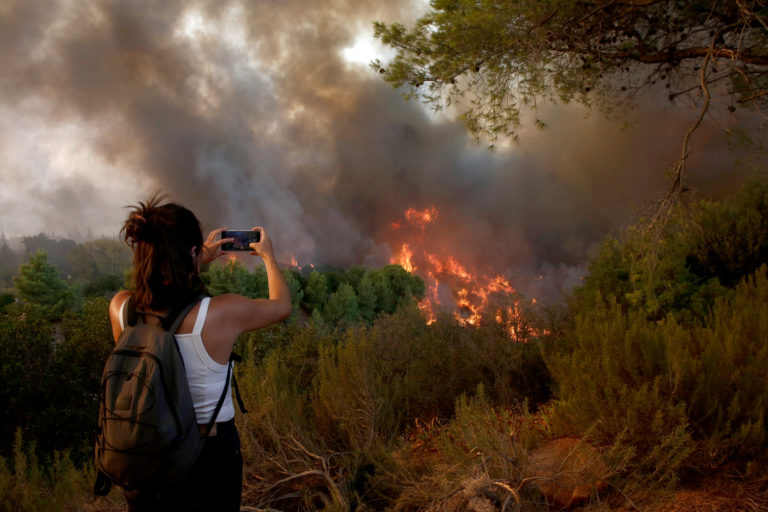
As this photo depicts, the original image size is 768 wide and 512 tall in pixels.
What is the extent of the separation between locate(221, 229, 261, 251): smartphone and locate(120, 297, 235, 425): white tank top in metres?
0.48

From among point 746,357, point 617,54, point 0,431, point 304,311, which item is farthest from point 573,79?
point 304,311

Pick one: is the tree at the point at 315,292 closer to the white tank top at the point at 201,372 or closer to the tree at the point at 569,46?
the tree at the point at 569,46

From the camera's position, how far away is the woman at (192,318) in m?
1.69

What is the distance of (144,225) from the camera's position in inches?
66.6

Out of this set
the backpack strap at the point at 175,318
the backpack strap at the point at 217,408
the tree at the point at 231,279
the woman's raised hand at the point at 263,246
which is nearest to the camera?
the backpack strap at the point at 175,318

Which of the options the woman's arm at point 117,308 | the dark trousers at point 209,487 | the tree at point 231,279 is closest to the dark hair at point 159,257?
the woman's arm at point 117,308

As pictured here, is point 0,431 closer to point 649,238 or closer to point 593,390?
point 593,390

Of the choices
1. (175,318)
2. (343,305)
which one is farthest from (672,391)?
(343,305)

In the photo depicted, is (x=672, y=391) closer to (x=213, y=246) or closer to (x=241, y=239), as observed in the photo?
(x=241, y=239)

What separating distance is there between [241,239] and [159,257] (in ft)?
1.73

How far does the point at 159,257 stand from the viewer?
1.70m

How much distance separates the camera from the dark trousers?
1.69m

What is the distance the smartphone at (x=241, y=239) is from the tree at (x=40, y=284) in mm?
41086

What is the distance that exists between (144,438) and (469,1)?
5537 mm
